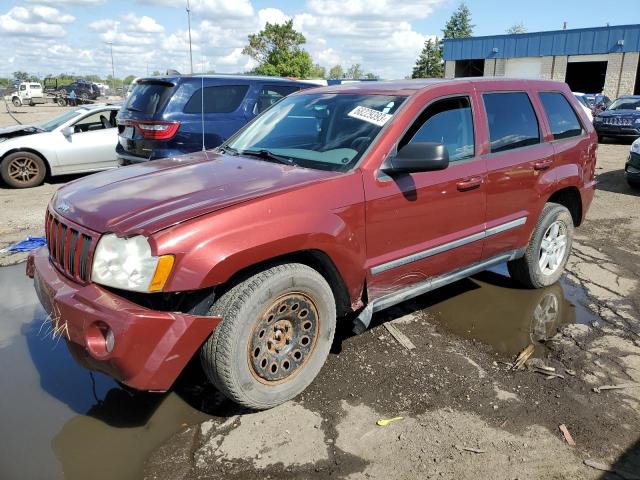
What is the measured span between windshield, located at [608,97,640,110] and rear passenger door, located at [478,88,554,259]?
15.9 metres

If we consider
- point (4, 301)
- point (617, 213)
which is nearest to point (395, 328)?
point (4, 301)

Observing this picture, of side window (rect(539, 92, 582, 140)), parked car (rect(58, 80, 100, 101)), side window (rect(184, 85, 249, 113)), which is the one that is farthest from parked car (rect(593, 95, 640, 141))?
parked car (rect(58, 80, 100, 101))

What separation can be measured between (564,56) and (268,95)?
34.4 m

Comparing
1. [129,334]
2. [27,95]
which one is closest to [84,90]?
[27,95]

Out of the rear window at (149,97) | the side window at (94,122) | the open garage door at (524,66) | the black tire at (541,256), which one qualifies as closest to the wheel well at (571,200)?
the black tire at (541,256)

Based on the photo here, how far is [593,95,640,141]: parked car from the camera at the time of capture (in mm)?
16453

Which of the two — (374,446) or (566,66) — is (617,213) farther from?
(566,66)

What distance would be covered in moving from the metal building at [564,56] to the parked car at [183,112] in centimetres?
3062

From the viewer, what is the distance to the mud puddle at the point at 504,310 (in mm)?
4074

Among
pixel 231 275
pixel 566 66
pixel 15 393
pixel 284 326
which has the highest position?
pixel 566 66

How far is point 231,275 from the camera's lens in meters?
2.65

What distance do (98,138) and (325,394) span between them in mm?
8279

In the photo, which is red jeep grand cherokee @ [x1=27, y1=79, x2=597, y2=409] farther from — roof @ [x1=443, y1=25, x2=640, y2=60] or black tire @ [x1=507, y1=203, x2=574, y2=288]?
roof @ [x1=443, y1=25, x2=640, y2=60]

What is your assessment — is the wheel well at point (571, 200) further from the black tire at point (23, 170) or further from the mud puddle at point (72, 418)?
the black tire at point (23, 170)
